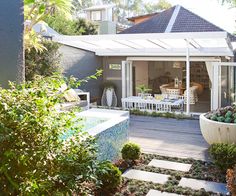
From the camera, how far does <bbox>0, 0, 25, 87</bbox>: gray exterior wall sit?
4.85 metres

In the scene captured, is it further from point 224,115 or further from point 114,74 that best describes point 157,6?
point 224,115

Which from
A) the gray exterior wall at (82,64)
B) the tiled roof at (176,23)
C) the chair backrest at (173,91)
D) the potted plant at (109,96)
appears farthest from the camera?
the potted plant at (109,96)

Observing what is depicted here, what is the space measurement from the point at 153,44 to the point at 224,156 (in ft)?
30.3

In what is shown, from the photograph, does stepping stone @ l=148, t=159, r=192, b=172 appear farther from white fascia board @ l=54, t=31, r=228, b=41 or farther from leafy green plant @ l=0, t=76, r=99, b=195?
white fascia board @ l=54, t=31, r=228, b=41

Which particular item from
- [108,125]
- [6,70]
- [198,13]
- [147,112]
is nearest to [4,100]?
[6,70]

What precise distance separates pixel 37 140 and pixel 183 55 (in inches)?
568

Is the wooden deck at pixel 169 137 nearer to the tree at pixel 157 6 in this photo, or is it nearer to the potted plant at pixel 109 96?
the potted plant at pixel 109 96

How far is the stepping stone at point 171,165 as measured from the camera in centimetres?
789

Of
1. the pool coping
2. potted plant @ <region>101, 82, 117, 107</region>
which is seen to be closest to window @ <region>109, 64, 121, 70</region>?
potted plant @ <region>101, 82, 117, 107</region>

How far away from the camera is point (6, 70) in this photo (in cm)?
493

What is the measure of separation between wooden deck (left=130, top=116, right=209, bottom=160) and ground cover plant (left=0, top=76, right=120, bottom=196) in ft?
18.7

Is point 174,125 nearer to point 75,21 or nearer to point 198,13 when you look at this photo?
point 198,13

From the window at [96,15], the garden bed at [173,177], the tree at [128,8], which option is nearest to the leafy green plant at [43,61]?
Result: the garden bed at [173,177]

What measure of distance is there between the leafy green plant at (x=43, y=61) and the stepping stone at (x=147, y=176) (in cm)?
738
